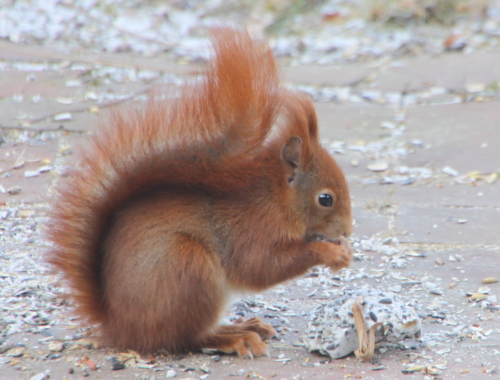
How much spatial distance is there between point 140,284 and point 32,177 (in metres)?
1.38

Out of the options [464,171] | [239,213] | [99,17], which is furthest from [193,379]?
[99,17]

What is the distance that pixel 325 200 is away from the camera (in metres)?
1.79

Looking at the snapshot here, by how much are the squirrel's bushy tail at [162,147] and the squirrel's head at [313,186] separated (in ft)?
0.49

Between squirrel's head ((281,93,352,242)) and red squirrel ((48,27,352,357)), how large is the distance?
4cm

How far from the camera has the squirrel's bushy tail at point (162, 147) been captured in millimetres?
1583

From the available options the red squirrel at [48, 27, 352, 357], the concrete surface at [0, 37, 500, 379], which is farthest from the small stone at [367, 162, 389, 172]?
the red squirrel at [48, 27, 352, 357]

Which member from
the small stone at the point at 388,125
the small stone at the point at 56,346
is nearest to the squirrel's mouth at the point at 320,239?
the small stone at the point at 56,346

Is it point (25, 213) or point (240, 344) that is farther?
point (25, 213)

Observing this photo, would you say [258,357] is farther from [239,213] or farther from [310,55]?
[310,55]

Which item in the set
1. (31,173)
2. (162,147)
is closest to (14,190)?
(31,173)

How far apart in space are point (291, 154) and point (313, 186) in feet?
0.35

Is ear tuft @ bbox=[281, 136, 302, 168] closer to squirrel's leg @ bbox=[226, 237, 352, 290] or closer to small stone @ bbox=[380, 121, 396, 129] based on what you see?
squirrel's leg @ bbox=[226, 237, 352, 290]

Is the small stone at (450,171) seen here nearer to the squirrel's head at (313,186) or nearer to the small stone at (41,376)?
the squirrel's head at (313,186)

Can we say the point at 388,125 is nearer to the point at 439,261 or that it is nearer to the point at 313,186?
the point at 439,261
